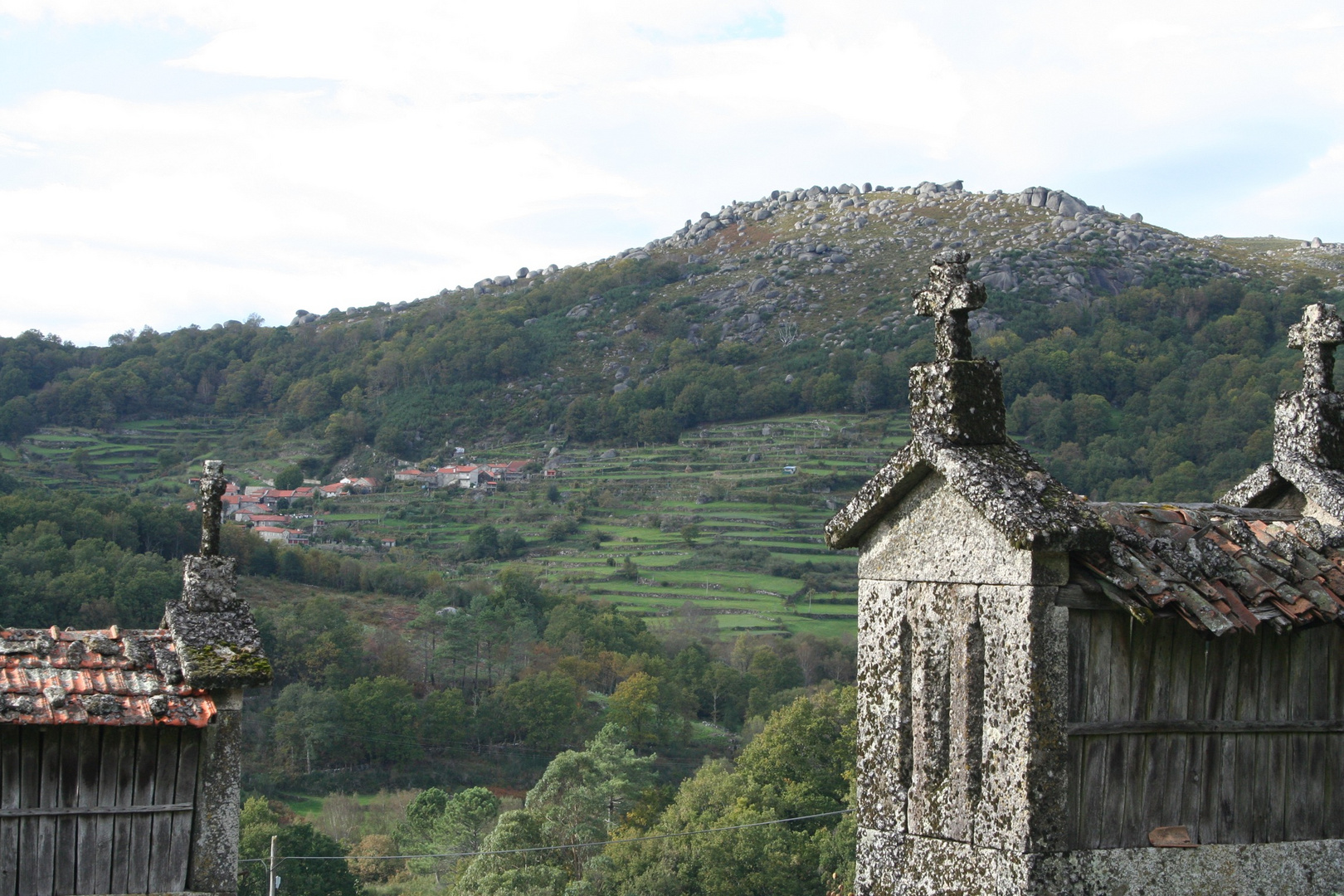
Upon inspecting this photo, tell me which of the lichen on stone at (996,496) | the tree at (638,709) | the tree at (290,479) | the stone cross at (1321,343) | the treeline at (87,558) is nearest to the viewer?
the lichen on stone at (996,496)

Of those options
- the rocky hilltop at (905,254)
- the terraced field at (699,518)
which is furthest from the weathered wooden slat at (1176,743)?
the rocky hilltop at (905,254)

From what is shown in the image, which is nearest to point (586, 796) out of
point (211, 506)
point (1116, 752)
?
point (211, 506)

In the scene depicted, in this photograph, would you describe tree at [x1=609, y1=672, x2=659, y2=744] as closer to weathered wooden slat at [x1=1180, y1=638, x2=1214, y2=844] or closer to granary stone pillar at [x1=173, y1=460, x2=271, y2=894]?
granary stone pillar at [x1=173, y1=460, x2=271, y2=894]

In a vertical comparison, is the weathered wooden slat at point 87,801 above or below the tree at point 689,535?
above

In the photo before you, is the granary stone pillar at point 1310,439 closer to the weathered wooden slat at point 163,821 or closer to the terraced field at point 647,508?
the weathered wooden slat at point 163,821

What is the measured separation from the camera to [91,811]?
7.17 metres

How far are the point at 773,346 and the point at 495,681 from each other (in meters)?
72.7

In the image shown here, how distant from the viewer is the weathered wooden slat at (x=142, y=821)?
733cm

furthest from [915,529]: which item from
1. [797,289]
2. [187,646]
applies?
[797,289]

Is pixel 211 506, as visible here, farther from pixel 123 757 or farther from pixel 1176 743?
pixel 1176 743

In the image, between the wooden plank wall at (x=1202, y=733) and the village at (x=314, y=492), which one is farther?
the village at (x=314, y=492)

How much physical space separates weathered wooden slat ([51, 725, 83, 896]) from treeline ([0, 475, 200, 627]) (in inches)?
1905

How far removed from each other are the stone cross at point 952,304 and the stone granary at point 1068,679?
0.01m

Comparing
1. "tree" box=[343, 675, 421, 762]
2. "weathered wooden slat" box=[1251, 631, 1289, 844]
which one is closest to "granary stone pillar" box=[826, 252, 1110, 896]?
"weathered wooden slat" box=[1251, 631, 1289, 844]
